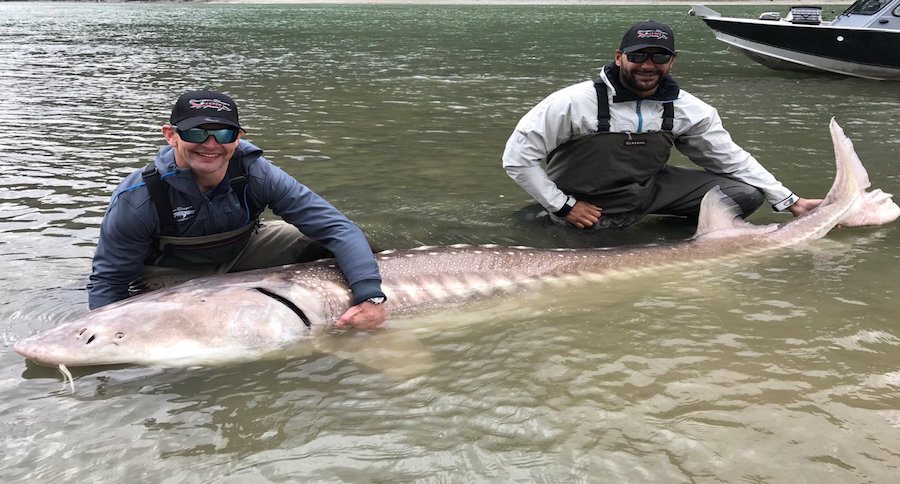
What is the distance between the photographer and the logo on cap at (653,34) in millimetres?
4852

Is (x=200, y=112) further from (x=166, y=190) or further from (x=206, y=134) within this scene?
(x=166, y=190)

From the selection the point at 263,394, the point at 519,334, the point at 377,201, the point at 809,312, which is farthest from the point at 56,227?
the point at 809,312

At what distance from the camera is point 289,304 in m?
3.91

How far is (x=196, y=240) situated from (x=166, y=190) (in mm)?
445

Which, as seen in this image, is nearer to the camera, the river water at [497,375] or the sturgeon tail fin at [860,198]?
the river water at [497,375]

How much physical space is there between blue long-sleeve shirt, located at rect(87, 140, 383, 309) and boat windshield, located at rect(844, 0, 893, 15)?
15078 mm

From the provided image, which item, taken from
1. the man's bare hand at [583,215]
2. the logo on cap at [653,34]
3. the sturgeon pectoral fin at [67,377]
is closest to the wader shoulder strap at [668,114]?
the logo on cap at [653,34]

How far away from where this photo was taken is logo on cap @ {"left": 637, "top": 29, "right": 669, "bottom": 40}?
4852 mm

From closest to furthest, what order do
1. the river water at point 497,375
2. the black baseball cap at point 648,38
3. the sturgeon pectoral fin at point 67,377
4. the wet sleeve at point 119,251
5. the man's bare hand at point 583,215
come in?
the river water at point 497,375 < the sturgeon pectoral fin at point 67,377 < the wet sleeve at point 119,251 < the black baseball cap at point 648,38 < the man's bare hand at point 583,215

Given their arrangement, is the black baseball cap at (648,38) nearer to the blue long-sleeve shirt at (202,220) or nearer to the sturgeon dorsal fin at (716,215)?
the sturgeon dorsal fin at (716,215)

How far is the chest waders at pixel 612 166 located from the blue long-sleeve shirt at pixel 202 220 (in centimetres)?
206

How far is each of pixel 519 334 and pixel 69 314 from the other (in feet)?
8.68

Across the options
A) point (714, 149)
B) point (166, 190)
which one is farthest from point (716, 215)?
point (166, 190)

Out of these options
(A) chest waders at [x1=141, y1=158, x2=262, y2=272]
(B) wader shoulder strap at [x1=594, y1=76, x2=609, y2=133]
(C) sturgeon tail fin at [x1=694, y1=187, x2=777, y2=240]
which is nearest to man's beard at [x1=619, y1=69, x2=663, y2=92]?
(B) wader shoulder strap at [x1=594, y1=76, x2=609, y2=133]
